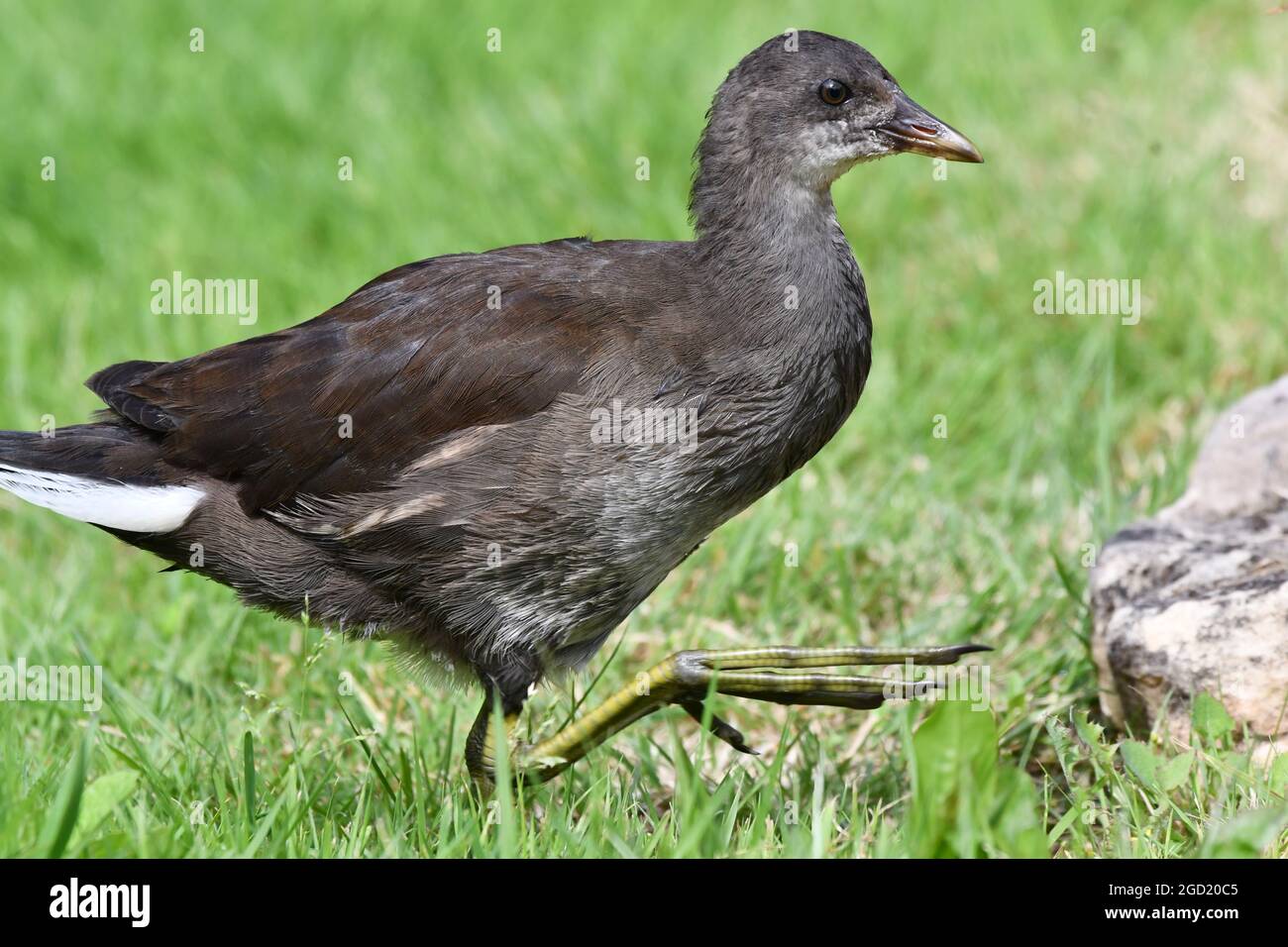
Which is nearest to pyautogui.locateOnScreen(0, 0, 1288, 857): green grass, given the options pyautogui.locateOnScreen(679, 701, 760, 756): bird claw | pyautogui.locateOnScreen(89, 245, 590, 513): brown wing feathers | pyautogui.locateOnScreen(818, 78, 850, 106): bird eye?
pyautogui.locateOnScreen(679, 701, 760, 756): bird claw

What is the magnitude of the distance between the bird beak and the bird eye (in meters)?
0.10

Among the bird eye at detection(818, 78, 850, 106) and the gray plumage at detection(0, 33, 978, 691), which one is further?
the bird eye at detection(818, 78, 850, 106)

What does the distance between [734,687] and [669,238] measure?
2728mm

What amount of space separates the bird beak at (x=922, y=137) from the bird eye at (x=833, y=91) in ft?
0.33

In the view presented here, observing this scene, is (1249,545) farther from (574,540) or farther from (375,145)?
(375,145)

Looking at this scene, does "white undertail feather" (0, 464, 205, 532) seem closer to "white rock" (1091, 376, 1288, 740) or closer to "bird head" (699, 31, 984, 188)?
"bird head" (699, 31, 984, 188)

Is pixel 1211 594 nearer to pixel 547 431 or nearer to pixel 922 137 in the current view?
pixel 922 137

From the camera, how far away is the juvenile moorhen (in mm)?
3223

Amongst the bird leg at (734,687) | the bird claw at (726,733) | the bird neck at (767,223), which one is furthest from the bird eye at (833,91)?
the bird claw at (726,733)

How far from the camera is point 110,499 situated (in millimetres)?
3447

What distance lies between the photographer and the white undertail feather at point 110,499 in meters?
3.43

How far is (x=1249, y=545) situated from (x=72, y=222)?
15.8 ft

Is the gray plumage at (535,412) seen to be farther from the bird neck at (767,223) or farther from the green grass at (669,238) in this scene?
the green grass at (669,238)

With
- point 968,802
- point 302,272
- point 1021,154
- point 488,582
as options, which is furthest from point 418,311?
point 1021,154
